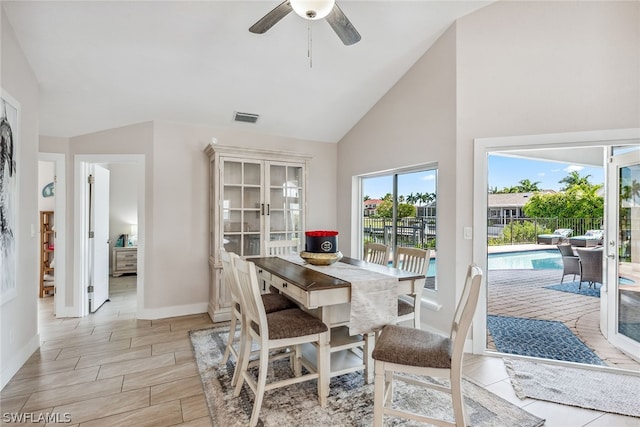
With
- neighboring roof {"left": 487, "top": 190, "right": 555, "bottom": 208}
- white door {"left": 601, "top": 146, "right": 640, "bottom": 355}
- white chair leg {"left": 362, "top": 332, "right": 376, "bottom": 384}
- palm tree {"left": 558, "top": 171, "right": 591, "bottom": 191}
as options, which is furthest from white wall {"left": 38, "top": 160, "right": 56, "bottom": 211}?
palm tree {"left": 558, "top": 171, "right": 591, "bottom": 191}

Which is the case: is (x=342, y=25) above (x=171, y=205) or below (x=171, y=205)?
above

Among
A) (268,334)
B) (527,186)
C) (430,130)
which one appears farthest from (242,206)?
(527,186)

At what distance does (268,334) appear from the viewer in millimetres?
1985

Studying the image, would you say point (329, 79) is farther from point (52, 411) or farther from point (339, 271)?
point (52, 411)

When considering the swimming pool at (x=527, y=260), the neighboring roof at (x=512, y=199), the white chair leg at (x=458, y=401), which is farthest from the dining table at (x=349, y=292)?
the swimming pool at (x=527, y=260)

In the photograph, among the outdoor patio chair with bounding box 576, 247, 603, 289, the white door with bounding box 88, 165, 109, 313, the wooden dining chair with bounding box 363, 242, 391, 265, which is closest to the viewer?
the wooden dining chair with bounding box 363, 242, 391, 265

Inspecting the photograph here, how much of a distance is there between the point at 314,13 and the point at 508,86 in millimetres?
1890

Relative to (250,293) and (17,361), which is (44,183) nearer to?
(17,361)

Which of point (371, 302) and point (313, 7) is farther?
point (371, 302)

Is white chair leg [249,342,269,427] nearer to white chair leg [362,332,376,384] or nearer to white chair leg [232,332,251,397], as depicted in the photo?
white chair leg [232,332,251,397]

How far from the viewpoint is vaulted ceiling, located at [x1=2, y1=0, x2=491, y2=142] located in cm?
249

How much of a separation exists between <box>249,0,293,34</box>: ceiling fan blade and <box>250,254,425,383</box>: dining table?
5.49 feet

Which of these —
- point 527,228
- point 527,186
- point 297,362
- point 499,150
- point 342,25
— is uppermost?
point 342,25

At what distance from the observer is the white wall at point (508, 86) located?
2.46 metres
